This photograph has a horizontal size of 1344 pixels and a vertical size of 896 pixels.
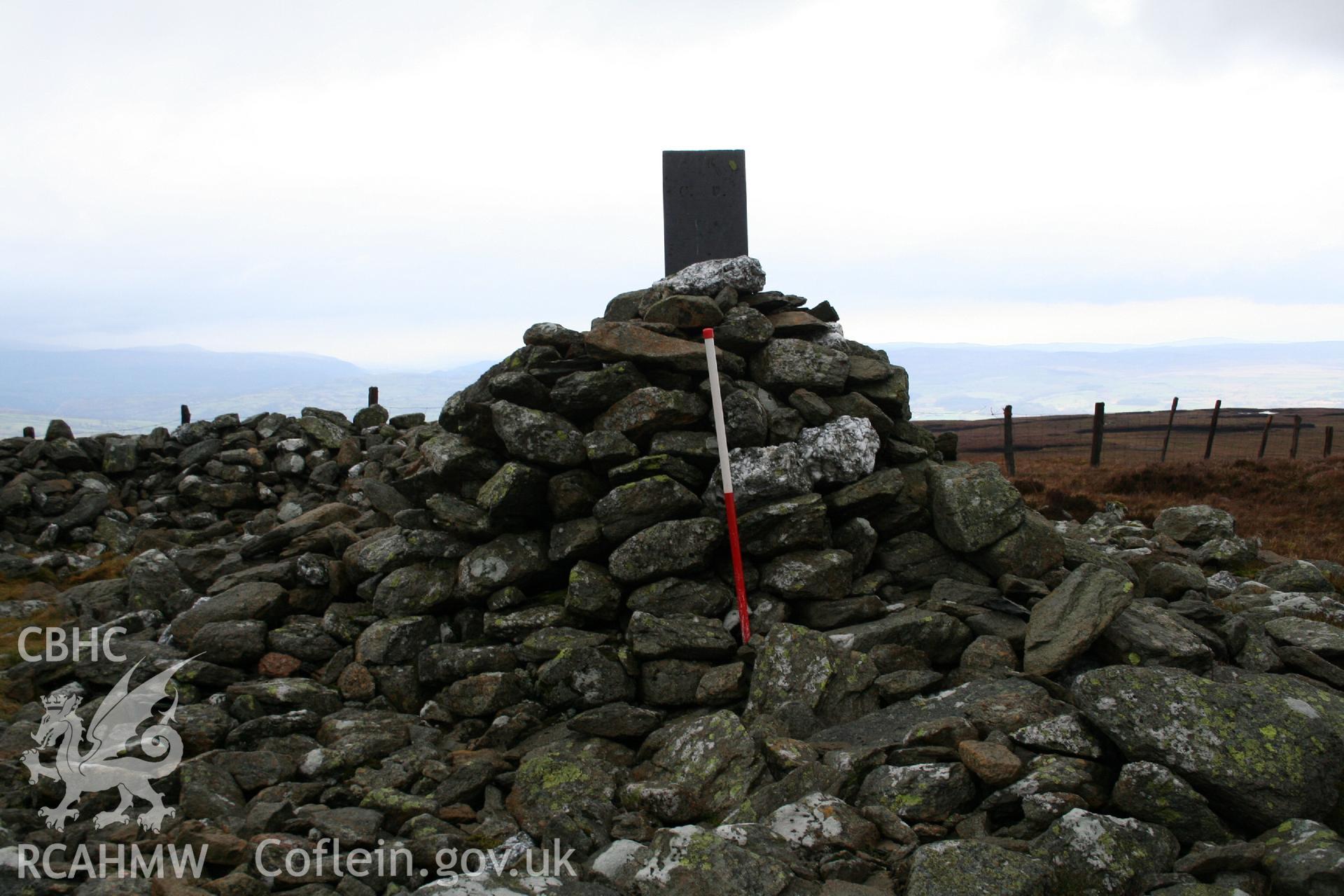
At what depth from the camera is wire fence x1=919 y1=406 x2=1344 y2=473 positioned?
32.2 meters

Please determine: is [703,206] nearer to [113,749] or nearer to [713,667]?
[713,667]

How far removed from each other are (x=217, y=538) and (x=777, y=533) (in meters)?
12.2

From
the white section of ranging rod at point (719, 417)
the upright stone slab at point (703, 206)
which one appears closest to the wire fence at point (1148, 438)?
the upright stone slab at point (703, 206)

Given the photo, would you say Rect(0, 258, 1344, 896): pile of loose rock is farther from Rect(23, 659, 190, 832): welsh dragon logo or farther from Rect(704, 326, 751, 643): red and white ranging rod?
Rect(704, 326, 751, 643): red and white ranging rod

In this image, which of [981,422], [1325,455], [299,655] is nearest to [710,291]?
[299,655]

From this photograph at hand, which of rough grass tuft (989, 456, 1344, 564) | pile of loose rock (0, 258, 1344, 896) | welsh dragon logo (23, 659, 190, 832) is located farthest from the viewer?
rough grass tuft (989, 456, 1344, 564)

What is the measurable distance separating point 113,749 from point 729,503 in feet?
19.3

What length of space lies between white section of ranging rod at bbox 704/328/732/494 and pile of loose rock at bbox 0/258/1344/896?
1.94 ft

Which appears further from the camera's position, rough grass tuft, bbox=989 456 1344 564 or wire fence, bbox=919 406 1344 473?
wire fence, bbox=919 406 1344 473

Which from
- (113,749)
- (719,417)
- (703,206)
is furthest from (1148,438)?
(113,749)

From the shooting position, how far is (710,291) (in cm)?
1102

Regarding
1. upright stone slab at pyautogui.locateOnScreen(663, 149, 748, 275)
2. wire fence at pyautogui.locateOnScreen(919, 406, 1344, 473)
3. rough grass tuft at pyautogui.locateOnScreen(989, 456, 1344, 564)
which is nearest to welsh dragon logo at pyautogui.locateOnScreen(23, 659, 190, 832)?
upright stone slab at pyautogui.locateOnScreen(663, 149, 748, 275)

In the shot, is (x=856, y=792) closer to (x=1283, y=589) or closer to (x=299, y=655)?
(x=299, y=655)

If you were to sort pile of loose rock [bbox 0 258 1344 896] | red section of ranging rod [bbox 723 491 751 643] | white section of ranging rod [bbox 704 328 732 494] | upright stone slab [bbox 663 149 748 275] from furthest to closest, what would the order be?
1. upright stone slab [bbox 663 149 748 275]
2. white section of ranging rod [bbox 704 328 732 494]
3. red section of ranging rod [bbox 723 491 751 643]
4. pile of loose rock [bbox 0 258 1344 896]
